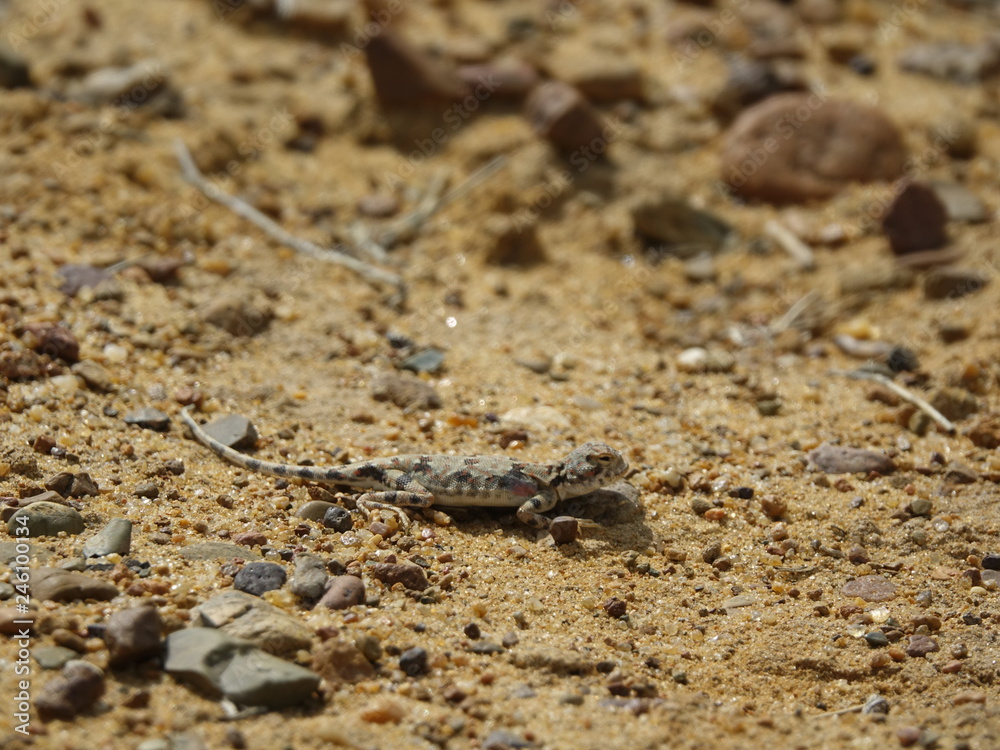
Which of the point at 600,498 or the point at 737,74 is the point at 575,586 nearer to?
the point at 600,498

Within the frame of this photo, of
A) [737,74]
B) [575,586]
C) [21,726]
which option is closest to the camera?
[21,726]

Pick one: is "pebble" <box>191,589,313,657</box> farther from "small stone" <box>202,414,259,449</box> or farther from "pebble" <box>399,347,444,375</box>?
"pebble" <box>399,347,444,375</box>

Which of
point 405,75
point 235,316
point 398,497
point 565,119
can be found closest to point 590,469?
Answer: point 398,497

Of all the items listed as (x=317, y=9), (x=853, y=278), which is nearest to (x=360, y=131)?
(x=317, y=9)

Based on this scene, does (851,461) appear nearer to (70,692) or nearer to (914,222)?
(914,222)

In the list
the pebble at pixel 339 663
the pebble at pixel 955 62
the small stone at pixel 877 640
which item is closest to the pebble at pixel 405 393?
the pebble at pixel 339 663

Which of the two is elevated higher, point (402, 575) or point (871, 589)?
point (402, 575)

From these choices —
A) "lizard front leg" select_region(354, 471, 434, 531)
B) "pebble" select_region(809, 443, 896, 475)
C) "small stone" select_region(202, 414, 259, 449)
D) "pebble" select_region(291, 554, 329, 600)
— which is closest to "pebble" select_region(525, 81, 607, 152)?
"pebble" select_region(809, 443, 896, 475)

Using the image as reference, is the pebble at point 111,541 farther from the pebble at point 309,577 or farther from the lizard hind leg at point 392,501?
the lizard hind leg at point 392,501
